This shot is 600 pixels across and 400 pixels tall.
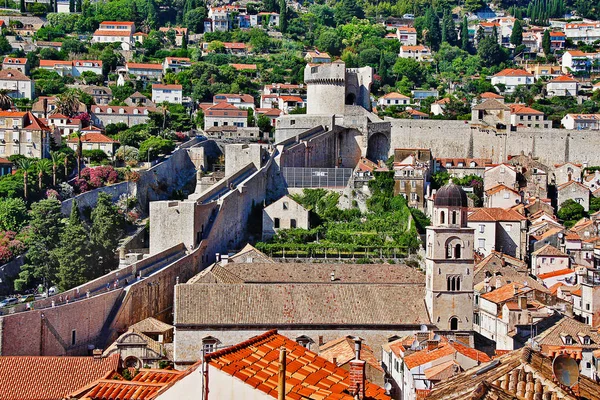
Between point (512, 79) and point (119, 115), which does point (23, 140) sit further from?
point (512, 79)

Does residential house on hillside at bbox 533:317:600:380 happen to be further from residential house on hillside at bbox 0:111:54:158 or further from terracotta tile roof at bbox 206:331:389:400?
residential house on hillside at bbox 0:111:54:158

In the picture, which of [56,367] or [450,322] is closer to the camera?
[56,367]

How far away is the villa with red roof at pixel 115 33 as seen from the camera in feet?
318

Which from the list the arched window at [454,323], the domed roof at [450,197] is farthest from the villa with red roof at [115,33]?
the arched window at [454,323]

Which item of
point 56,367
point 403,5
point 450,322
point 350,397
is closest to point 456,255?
point 450,322

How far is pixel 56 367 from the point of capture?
996 inches

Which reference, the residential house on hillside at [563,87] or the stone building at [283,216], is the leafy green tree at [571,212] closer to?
the stone building at [283,216]

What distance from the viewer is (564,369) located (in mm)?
8594

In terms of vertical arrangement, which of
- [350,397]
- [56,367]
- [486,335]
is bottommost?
[486,335]

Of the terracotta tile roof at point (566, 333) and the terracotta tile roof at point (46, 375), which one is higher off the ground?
the terracotta tile roof at point (46, 375)

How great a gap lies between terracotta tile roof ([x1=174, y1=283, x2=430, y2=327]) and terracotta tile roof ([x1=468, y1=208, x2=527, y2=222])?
17.8 metres

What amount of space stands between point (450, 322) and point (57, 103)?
3961 centimetres

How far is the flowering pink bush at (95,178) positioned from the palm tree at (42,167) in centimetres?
149

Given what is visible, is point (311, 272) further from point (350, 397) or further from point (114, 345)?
point (350, 397)
